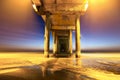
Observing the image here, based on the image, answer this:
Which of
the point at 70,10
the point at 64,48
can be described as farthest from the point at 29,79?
the point at 64,48

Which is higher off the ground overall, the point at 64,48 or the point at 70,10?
the point at 70,10

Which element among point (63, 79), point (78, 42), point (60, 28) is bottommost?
point (63, 79)

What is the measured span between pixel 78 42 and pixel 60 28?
8.73 metres

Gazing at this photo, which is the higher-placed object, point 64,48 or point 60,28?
point 60,28

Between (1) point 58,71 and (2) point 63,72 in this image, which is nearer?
(2) point 63,72

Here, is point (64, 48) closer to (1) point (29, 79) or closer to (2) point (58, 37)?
(2) point (58, 37)

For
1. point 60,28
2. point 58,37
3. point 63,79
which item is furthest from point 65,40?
point 63,79

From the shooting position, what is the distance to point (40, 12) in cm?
1424

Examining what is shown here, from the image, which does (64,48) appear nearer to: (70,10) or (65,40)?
(65,40)

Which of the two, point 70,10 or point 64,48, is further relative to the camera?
point 64,48

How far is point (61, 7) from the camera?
1370cm

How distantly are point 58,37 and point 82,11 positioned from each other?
45.0 feet

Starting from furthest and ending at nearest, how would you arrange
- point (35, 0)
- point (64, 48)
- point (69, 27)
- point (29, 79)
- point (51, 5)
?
point (64, 48), point (69, 27), point (51, 5), point (35, 0), point (29, 79)

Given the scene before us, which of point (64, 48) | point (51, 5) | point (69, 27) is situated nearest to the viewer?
point (51, 5)
